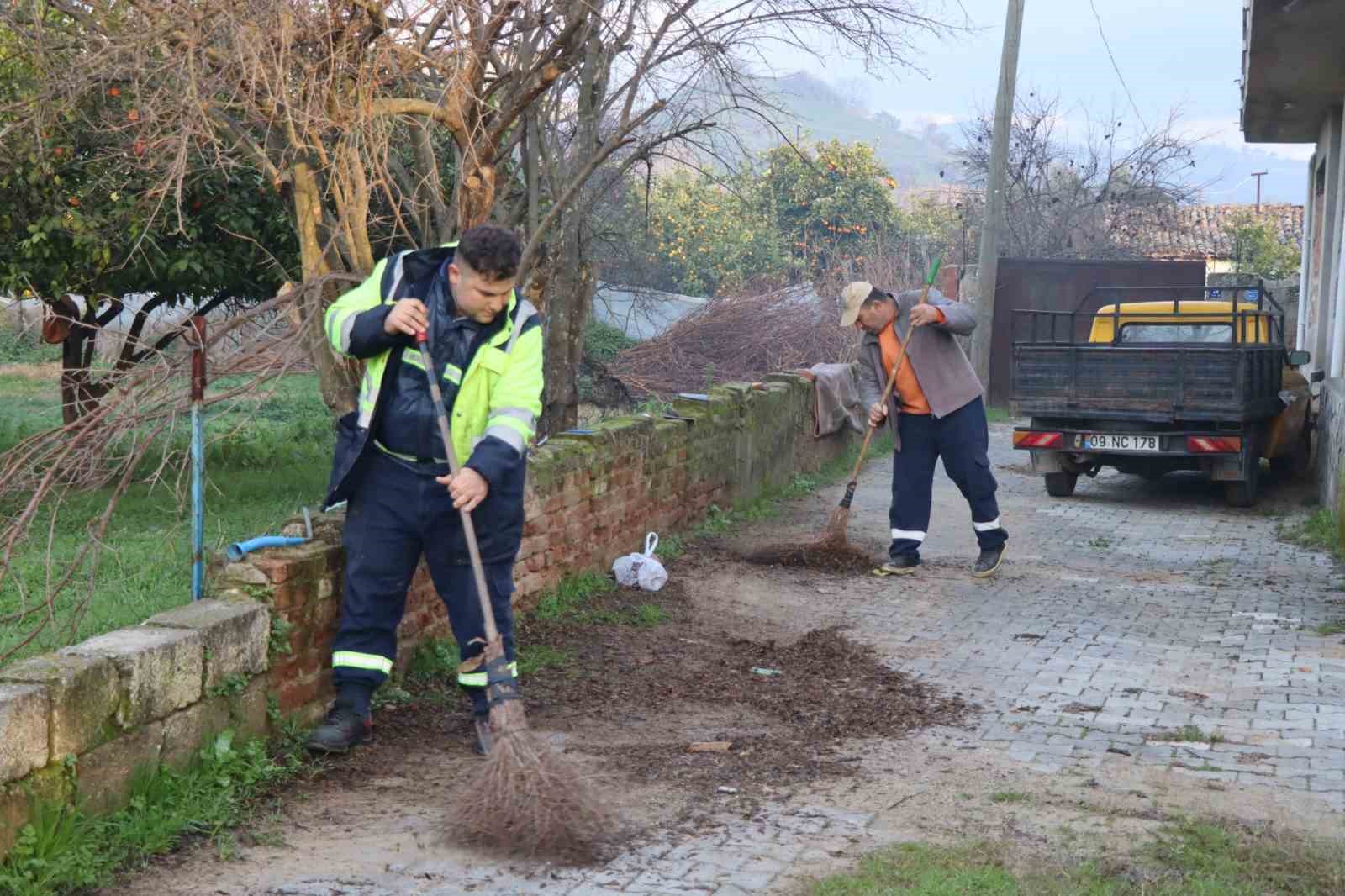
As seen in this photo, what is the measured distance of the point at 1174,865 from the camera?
13.4 feet

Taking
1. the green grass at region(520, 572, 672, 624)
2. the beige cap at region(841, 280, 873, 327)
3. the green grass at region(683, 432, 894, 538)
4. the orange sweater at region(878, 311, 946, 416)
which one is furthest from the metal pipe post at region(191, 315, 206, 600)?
the orange sweater at region(878, 311, 946, 416)

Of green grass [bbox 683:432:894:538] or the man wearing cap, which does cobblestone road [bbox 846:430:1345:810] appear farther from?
green grass [bbox 683:432:894:538]

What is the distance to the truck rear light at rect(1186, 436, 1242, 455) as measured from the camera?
38.8 ft

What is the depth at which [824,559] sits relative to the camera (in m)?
9.18

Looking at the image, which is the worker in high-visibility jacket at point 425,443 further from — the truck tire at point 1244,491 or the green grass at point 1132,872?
the truck tire at point 1244,491

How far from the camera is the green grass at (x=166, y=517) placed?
6258mm

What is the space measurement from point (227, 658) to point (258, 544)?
1.80ft

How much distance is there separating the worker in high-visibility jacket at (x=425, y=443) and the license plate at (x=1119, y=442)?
27.0 ft

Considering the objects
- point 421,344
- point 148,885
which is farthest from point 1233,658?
point 148,885

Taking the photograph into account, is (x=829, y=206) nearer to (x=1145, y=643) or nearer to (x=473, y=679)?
(x=1145, y=643)

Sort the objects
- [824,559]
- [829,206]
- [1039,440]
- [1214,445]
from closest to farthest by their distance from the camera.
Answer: [824,559]
[1214,445]
[1039,440]
[829,206]

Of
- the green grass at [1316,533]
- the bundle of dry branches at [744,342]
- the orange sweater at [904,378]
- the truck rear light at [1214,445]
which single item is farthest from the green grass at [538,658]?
the bundle of dry branches at [744,342]

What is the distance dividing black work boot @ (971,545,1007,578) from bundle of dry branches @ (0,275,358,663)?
4.48m

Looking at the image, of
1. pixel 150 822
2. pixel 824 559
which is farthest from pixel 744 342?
pixel 150 822
